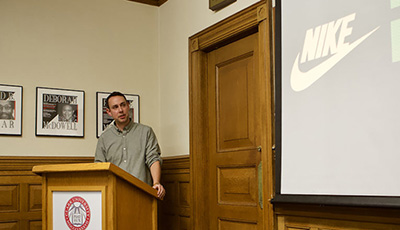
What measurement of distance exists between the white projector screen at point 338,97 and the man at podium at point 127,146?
150cm

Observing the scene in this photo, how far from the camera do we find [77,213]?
11.1 feet

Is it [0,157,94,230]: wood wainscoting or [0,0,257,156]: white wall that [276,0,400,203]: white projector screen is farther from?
[0,157,94,230]: wood wainscoting

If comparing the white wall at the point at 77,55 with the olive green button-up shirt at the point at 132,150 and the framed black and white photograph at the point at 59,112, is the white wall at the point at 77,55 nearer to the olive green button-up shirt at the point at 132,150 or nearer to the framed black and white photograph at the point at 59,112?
the framed black and white photograph at the point at 59,112

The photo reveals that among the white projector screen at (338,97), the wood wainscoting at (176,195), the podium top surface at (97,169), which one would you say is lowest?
the wood wainscoting at (176,195)

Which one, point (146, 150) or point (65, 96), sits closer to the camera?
point (146, 150)

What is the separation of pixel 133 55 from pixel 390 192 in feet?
11.4

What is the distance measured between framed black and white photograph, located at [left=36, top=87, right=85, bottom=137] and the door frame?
117 cm

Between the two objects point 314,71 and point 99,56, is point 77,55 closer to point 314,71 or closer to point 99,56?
point 99,56

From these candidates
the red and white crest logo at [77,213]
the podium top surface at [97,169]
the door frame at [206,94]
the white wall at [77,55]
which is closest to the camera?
the podium top surface at [97,169]

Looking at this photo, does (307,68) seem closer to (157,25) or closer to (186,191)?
(186,191)

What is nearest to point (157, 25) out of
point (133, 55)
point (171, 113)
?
point (133, 55)

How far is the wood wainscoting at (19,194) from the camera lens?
4.57 m

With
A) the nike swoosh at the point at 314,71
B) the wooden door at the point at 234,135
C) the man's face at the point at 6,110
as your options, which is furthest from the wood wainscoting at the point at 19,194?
the nike swoosh at the point at 314,71

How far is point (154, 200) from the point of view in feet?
11.8
